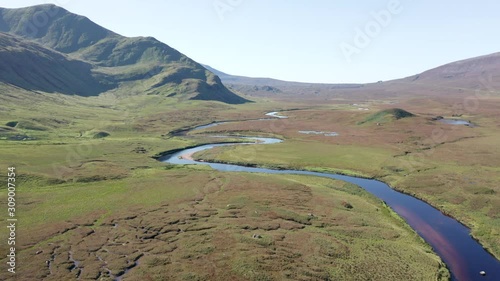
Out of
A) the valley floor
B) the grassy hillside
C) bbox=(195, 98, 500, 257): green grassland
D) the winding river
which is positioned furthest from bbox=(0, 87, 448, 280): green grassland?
the grassy hillside

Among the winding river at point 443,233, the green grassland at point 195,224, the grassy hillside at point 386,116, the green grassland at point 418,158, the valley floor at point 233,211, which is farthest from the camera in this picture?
the grassy hillside at point 386,116

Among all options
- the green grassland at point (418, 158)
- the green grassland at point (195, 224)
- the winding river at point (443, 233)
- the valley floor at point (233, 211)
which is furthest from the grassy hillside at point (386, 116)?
the winding river at point (443, 233)

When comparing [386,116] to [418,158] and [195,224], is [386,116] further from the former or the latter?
[195,224]

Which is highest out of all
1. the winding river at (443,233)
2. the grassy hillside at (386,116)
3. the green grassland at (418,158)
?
the grassy hillside at (386,116)

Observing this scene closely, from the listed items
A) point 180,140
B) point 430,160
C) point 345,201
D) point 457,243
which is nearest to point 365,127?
point 430,160

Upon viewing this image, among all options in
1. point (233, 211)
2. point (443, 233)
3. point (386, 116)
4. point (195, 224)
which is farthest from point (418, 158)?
point (195, 224)

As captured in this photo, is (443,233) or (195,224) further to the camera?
(195,224)

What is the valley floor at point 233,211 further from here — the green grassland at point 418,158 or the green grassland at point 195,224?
the green grassland at point 418,158

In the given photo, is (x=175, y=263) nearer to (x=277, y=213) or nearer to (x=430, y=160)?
(x=277, y=213)

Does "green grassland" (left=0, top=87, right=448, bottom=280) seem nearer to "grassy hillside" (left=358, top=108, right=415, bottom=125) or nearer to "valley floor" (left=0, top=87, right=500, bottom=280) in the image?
"valley floor" (left=0, top=87, right=500, bottom=280)
